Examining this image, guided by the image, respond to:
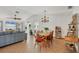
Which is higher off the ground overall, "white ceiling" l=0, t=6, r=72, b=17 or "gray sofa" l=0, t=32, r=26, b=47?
"white ceiling" l=0, t=6, r=72, b=17

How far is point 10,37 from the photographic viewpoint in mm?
2869

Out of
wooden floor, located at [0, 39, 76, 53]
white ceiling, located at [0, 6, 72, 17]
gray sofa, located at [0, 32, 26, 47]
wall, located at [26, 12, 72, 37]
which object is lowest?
wooden floor, located at [0, 39, 76, 53]

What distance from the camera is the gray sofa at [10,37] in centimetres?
277

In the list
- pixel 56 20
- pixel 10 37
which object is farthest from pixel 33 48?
pixel 56 20

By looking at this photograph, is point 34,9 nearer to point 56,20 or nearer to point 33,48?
point 56,20

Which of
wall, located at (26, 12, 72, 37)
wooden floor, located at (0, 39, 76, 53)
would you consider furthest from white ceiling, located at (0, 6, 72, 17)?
wooden floor, located at (0, 39, 76, 53)

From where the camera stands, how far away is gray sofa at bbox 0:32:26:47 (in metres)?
2.77

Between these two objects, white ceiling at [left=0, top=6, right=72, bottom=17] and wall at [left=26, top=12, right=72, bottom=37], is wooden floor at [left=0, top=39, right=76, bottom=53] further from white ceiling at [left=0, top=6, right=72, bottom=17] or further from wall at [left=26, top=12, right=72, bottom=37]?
white ceiling at [left=0, top=6, right=72, bottom=17]

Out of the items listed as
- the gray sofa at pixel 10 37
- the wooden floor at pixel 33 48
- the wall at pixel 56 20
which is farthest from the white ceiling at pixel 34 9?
the wooden floor at pixel 33 48

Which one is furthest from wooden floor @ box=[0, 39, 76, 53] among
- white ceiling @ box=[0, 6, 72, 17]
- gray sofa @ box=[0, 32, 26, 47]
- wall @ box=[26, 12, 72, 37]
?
white ceiling @ box=[0, 6, 72, 17]

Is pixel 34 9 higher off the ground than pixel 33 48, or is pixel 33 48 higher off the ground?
pixel 34 9
